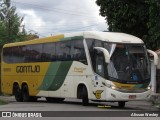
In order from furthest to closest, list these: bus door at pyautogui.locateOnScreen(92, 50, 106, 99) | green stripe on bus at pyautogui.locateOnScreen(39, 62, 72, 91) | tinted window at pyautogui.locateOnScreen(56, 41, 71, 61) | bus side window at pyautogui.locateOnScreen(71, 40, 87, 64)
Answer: green stripe on bus at pyautogui.locateOnScreen(39, 62, 72, 91)
tinted window at pyautogui.locateOnScreen(56, 41, 71, 61)
bus side window at pyautogui.locateOnScreen(71, 40, 87, 64)
bus door at pyautogui.locateOnScreen(92, 50, 106, 99)

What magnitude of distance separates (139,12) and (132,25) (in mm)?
1434

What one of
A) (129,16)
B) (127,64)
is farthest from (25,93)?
(129,16)

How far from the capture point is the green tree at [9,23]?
63394mm

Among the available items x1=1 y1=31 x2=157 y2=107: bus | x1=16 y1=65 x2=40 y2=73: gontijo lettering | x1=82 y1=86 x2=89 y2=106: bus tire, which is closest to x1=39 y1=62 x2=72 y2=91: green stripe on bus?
x1=1 y1=31 x2=157 y2=107: bus

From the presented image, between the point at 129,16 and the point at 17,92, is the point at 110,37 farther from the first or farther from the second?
the point at 129,16

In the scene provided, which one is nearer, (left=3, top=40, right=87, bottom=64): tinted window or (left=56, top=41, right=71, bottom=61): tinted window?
(left=3, top=40, right=87, bottom=64): tinted window

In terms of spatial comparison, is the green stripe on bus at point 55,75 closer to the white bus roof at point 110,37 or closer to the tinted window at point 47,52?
the tinted window at point 47,52

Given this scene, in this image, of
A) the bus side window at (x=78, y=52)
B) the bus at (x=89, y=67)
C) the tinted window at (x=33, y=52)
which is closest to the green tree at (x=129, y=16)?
the tinted window at (x=33, y=52)

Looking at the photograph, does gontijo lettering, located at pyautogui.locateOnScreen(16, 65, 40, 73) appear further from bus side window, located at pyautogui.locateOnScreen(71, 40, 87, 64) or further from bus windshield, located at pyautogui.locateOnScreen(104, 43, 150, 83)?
bus windshield, located at pyautogui.locateOnScreen(104, 43, 150, 83)

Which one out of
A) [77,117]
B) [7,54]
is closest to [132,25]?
[7,54]

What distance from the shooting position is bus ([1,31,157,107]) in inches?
872

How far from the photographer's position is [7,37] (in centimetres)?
6347

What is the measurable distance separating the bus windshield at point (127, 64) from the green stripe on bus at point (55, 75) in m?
3.31

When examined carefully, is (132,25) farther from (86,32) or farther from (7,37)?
(7,37)
